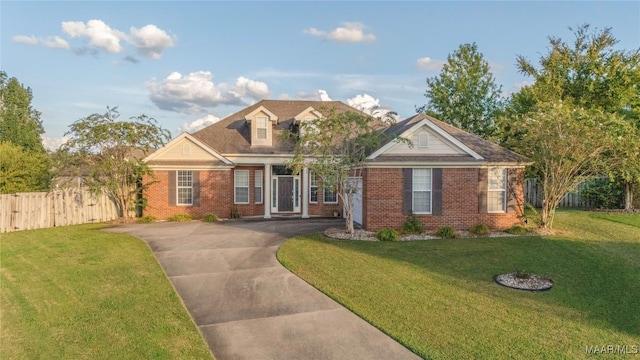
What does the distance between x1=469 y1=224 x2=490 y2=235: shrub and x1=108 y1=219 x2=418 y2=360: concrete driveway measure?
279 inches

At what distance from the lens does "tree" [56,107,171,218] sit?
17125 mm

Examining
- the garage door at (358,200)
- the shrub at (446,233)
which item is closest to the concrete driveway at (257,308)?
the garage door at (358,200)

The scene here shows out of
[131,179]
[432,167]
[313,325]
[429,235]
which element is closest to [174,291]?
[313,325]

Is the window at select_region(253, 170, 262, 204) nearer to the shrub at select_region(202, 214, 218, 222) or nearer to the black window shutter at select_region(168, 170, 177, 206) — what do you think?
the shrub at select_region(202, 214, 218, 222)

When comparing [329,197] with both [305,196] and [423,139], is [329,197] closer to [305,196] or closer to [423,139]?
[305,196]

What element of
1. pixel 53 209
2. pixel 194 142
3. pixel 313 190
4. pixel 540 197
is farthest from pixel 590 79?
pixel 53 209

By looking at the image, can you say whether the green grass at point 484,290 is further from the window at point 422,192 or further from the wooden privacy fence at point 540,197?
the wooden privacy fence at point 540,197

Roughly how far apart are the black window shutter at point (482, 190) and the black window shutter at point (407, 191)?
106 inches

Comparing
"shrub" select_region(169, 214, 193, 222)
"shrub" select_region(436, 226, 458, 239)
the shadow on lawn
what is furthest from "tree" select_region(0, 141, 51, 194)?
"shrub" select_region(436, 226, 458, 239)

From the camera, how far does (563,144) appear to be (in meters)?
13.3

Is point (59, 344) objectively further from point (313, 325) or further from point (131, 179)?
point (131, 179)

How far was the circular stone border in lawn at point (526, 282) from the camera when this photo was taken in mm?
8227

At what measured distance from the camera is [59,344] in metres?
5.53

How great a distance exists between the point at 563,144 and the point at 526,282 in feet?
23.3
